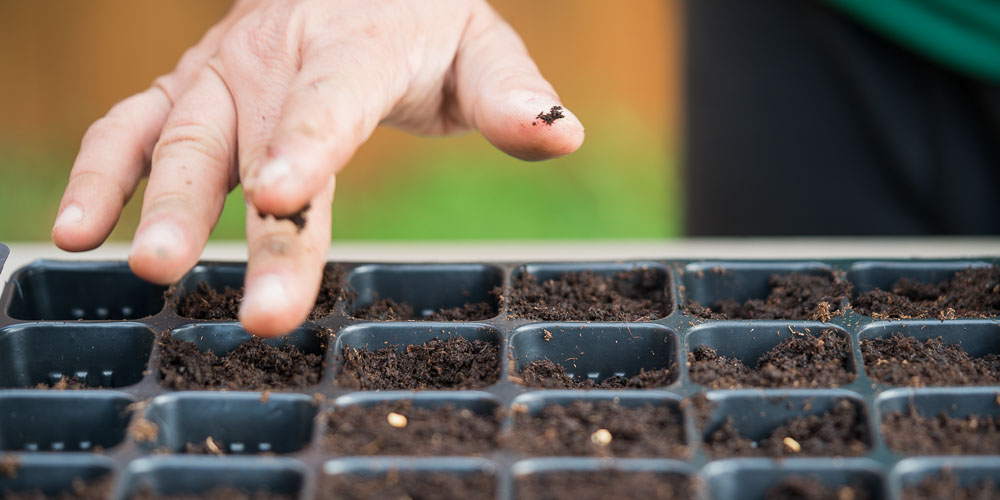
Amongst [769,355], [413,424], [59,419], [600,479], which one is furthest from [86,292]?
[769,355]

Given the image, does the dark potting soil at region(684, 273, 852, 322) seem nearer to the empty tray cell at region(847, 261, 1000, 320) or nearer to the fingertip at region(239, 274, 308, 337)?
the empty tray cell at region(847, 261, 1000, 320)

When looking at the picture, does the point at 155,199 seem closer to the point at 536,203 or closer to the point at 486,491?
the point at 486,491

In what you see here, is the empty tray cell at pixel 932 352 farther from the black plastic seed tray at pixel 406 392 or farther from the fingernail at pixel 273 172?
the fingernail at pixel 273 172

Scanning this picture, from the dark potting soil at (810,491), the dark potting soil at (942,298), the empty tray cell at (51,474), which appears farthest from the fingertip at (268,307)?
the dark potting soil at (942,298)

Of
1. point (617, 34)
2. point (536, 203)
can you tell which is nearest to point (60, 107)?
point (536, 203)

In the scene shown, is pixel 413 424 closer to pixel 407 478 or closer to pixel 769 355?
pixel 407 478
